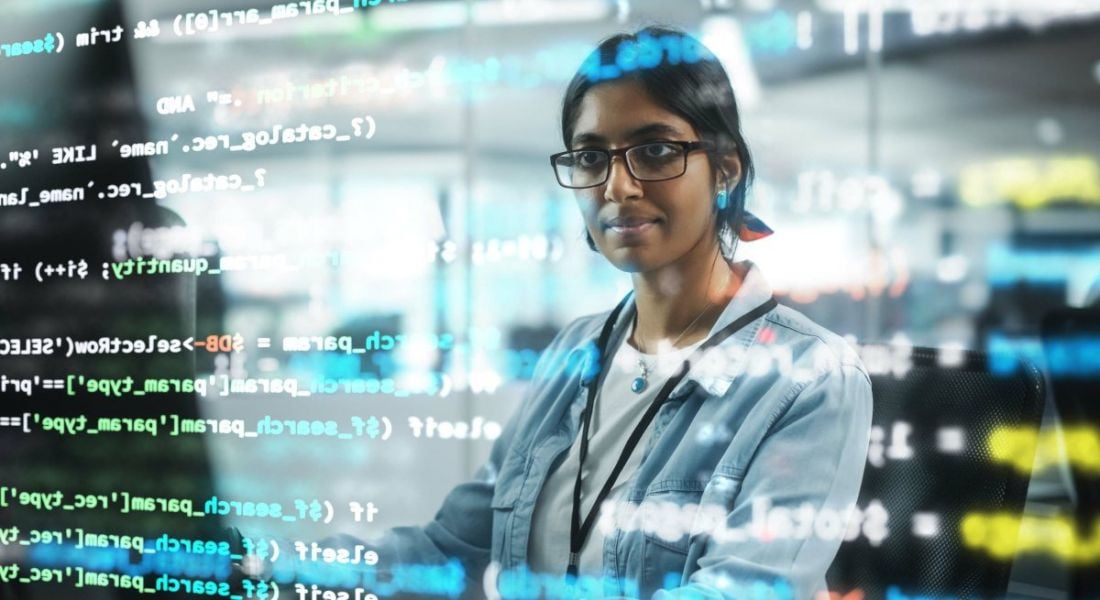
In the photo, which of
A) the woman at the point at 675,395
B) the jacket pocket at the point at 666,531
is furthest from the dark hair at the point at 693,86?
the jacket pocket at the point at 666,531

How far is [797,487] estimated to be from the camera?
3.04ft

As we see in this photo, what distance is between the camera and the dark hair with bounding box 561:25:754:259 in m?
1.00

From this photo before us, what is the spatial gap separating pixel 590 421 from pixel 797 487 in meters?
0.23

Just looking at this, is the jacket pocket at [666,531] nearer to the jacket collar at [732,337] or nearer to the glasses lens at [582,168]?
the jacket collar at [732,337]

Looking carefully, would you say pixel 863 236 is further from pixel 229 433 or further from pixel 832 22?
pixel 229 433

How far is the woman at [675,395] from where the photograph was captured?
37.4 inches

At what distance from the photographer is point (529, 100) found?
44.7 inches

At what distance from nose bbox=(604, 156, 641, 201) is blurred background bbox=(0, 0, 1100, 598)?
0.07m

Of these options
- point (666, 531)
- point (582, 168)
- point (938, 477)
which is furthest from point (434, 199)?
point (938, 477)

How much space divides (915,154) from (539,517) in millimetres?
526

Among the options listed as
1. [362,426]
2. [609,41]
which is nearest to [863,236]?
[609,41]

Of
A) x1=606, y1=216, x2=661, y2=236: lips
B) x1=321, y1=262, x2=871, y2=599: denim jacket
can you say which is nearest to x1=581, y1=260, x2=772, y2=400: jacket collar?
x1=321, y1=262, x2=871, y2=599: denim jacket

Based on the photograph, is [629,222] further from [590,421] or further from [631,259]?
[590,421]

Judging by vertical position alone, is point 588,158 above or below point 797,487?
above
